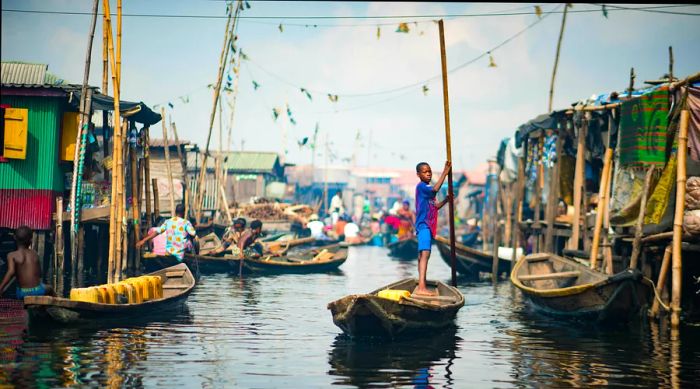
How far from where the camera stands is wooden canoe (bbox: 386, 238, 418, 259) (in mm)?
30297

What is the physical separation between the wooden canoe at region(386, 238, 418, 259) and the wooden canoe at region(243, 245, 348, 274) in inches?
265

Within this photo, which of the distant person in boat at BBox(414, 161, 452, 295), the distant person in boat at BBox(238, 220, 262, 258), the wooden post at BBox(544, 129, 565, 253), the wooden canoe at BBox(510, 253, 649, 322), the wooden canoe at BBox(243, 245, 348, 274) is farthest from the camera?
the wooden canoe at BBox(243, 245, 348, 274)

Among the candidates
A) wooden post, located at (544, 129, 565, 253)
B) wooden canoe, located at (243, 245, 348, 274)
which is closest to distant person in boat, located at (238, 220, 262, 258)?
wooden canoe, located at (243, 245, 348, 274)

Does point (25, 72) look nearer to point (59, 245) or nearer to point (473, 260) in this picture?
point (59, 245)

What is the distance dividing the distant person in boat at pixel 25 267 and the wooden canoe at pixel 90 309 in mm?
465

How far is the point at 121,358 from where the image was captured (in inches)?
356

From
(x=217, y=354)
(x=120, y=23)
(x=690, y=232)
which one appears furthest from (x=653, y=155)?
(x=120, y=23)

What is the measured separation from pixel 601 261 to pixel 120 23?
31.0ft

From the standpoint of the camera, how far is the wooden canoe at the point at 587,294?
1178 cm

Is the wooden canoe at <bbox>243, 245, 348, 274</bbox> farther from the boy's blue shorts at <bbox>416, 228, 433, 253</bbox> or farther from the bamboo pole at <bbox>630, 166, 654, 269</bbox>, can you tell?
the bamboo pole at <bbox>630, 166, 654, 269</bbox>

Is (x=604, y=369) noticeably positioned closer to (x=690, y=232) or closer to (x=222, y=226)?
(x=690, y=232)

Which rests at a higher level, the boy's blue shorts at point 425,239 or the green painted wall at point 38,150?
the green painted wall at point 38,150

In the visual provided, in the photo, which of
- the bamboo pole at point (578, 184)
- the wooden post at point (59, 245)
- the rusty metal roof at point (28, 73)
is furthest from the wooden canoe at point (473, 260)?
the rusty metal roof at point (28, 73)

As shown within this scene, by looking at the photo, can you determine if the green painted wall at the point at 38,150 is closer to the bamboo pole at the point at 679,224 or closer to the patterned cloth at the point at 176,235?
the patterned cloth at the point at 176,235
